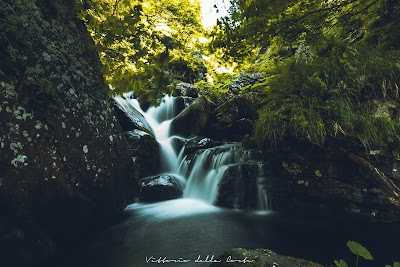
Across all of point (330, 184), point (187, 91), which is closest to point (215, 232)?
point (330, 184)

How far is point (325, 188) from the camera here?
571cm

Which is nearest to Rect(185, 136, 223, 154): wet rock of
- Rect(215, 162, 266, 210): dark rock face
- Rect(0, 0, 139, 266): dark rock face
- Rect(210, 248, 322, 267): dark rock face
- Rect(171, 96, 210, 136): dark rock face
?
Rect(171, 96, 210, 136): dark rock face

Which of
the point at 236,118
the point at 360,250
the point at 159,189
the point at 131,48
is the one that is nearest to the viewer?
the point at 360,250

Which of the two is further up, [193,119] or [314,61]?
[314,61]

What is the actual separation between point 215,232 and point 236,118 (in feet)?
17.1

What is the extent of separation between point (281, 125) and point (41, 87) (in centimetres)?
475

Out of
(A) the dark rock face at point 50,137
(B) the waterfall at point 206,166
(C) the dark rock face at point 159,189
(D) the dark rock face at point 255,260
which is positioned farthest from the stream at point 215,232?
(D) the dark rock face at point 255,260

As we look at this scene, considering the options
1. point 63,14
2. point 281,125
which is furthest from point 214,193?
point 63,14

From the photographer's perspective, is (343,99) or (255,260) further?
(343,99)

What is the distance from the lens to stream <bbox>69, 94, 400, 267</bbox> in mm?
4020

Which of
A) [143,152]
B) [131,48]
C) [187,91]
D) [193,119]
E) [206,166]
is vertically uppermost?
[187,91]

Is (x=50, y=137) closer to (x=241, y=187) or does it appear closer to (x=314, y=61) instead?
(x=241, y=187)

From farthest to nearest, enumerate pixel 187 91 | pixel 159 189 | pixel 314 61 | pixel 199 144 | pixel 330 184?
pixel 187 91
pixel 199 144
pixel 159 189
pixel 314 61
pixel 330 184

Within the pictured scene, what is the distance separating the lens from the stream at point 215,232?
402cm
